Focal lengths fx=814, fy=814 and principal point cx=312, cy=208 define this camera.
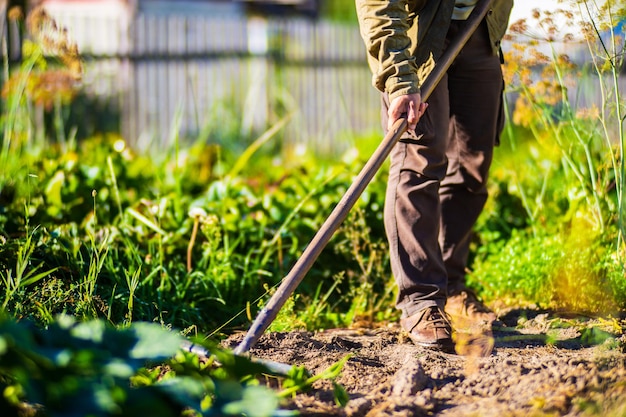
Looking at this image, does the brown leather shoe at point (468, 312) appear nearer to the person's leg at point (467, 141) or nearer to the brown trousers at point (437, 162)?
the person's leg at point (467, 141)

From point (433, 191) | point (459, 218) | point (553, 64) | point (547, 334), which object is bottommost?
point (547, 334)

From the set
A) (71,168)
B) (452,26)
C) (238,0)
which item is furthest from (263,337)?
(238,0)

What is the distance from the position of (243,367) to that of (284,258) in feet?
5.74

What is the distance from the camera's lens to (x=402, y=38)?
9.09 feet

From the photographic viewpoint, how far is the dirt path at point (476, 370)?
221cm

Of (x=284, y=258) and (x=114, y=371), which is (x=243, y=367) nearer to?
(x=114, y=371)

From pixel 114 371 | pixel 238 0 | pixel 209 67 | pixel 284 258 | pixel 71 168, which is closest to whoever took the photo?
pixel 114 371

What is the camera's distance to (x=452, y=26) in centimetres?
306

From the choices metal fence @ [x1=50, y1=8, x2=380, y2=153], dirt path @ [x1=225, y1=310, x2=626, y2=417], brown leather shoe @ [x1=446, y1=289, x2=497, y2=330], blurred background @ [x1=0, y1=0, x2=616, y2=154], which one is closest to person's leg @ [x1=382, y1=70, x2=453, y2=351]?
dirt path @ [x1=225, y1=310, x2=626, y2=417]

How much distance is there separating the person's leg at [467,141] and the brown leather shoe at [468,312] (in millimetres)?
37

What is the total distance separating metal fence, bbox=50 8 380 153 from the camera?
26.1 feet

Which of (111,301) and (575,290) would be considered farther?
(575,290)

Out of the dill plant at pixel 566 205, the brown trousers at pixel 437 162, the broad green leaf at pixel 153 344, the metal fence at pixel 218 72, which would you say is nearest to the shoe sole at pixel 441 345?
the brown trousers at pixel 437 162

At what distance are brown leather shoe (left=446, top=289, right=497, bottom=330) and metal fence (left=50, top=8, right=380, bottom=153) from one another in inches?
161
